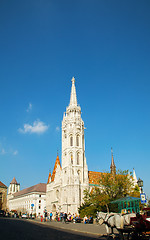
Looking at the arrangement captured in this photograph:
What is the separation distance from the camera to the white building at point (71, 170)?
58.2m

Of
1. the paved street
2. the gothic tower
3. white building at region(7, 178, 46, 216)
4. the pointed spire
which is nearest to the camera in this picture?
the paved street

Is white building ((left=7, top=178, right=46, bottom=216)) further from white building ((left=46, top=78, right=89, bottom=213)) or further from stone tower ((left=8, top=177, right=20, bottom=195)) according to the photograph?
stone tower ((left=8, top=177, right=20, bottom=195))

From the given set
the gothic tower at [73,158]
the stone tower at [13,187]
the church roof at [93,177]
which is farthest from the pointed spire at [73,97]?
the stone tower at [13,187]

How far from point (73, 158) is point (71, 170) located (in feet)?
12.2

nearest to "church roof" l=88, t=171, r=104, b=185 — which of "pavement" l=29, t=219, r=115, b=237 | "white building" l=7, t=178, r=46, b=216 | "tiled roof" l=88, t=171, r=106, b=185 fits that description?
"tiled roof" l=88, t=171, r=106, b=185

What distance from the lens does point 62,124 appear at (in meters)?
71.3

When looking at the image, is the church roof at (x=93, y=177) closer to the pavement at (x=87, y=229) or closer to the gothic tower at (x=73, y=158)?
the gothic tower at (x=73, y=158)

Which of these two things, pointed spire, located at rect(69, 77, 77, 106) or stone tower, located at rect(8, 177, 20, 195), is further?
stone tower, located at rect(8, 177, 20, 195)

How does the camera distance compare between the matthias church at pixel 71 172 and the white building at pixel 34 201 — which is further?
the white building at pixel 34 201

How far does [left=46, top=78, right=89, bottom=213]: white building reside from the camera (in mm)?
58194

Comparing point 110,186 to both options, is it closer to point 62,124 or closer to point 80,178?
point 80,178

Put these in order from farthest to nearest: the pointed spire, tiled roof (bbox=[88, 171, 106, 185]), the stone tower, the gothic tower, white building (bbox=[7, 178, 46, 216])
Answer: the stone tower → white building (bbox=[7, 178, 46, 216]) → the pointed spire → tiled roof (bbox=[88, 171, 106, 185]) → the gothic tower

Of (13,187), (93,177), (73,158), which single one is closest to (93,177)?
(93,177)

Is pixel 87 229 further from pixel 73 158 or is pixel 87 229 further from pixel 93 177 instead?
pixel 93 177
